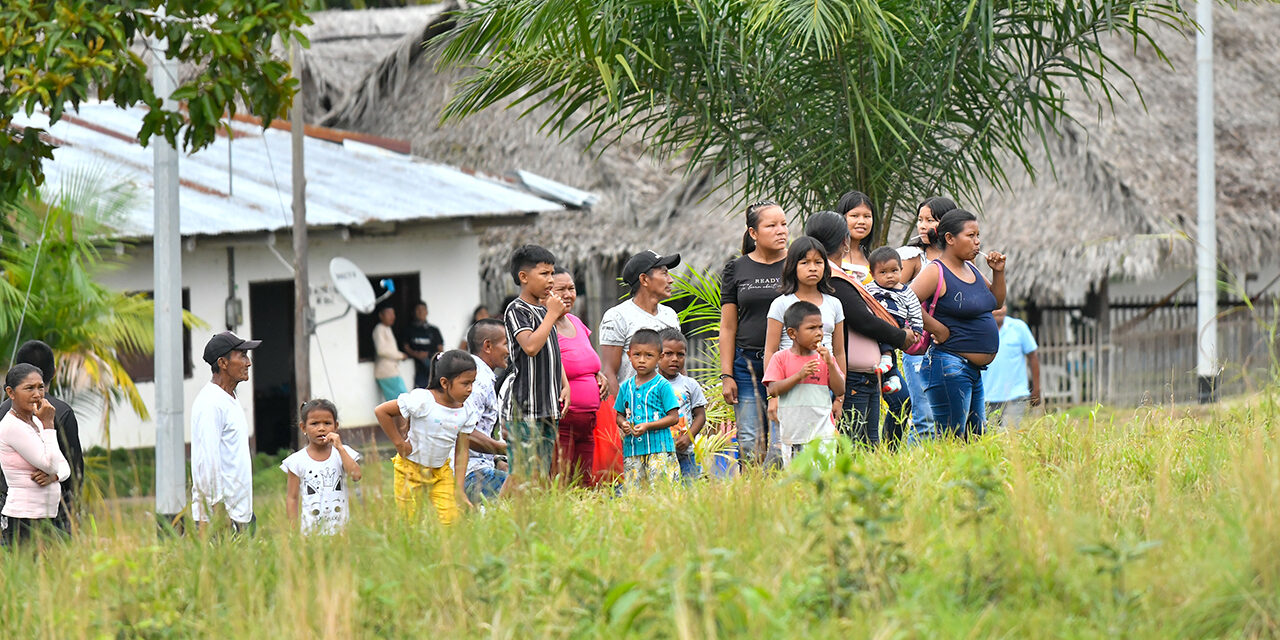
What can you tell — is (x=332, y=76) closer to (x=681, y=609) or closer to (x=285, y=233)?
(x=285, y=233)

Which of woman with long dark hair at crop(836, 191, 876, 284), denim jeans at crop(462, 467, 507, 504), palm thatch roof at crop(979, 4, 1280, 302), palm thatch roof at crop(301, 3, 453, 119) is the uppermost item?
palm thatch roof at crop(301, 3, 453, 119)

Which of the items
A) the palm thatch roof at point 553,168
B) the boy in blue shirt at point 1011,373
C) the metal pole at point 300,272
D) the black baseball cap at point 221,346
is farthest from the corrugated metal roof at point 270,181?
the boy in blue shirt at point 1011,373

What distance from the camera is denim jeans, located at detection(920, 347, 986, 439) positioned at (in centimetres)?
695

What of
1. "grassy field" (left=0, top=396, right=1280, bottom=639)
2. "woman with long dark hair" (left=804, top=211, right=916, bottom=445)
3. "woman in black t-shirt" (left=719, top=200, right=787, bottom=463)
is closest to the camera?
"grassy field" (left=0, top=396, right=1280, bottom=639)

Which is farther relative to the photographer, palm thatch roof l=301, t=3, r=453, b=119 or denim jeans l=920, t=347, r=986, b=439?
palm thatch roof l=301, t=3, r=453, b=119

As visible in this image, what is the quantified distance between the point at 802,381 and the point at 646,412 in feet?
3.09

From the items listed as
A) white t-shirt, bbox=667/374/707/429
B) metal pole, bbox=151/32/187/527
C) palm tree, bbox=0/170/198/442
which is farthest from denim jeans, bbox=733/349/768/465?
palm tree, bbox=0/170/198/442

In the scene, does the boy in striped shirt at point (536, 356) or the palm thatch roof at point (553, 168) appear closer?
the boy in striped shirt at point (536, 356)

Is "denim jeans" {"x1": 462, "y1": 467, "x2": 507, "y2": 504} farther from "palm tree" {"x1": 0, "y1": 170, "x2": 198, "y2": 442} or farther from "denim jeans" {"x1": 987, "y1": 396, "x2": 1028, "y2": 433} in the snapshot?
"palm tree" {"x1": 0, "y1": 170, "x2": 198, "y2": 442}

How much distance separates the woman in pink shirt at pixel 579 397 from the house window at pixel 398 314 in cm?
966

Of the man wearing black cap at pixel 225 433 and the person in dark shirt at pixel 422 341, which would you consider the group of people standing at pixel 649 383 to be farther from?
the person in dark shirt at pixel 422 341

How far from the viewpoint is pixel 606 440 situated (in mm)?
6859

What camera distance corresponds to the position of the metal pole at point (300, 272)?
13.7 m

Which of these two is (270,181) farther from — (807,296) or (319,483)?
(807,296)
